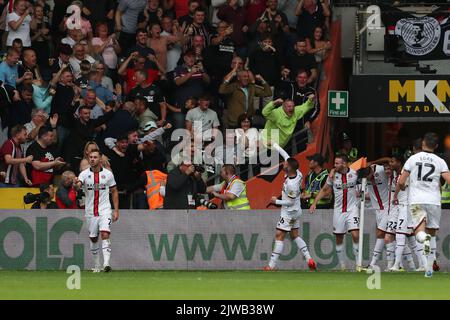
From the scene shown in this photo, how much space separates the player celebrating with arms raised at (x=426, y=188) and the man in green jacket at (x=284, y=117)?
220 inches

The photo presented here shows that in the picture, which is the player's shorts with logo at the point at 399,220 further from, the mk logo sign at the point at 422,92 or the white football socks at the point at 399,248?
the mk logo sign at the point at 422,92

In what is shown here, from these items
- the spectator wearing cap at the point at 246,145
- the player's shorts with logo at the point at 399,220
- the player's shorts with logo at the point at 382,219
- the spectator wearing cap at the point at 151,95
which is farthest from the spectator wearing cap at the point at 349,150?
the spectator wearing cap at the point at 151,95

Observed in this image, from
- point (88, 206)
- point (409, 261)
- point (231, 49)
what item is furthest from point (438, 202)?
point (231, 49)

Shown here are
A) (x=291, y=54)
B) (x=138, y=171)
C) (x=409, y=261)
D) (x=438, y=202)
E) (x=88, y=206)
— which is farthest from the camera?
(x=291, y=54)

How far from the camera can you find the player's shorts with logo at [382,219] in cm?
2436

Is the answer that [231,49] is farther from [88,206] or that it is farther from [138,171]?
[88,206]

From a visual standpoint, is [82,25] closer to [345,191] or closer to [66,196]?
[66,196]

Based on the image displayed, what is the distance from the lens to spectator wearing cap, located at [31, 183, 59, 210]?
25141mm

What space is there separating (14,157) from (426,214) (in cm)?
855

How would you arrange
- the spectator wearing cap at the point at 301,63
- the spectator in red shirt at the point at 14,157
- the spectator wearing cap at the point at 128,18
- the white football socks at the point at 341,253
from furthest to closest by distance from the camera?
the spectator wearing cap at the point at 128,18
the spectator wearing cap at the point at 301,63
the spectator in red shirt at the point at 14,157
the white football socks at the point at 341,253

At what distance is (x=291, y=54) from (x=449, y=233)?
5.65m

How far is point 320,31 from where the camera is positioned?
93.2ft

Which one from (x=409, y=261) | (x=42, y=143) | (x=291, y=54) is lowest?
(x=409, y=261)

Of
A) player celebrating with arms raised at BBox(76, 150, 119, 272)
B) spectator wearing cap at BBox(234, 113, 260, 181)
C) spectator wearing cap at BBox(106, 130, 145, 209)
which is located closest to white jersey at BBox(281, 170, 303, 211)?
spectator wearing cap at BBox(234, 113, 260, 181)
